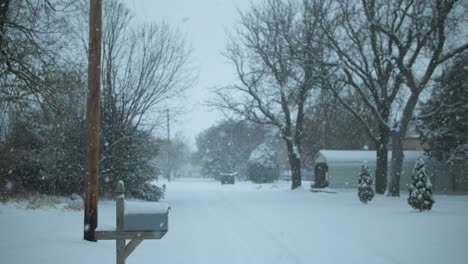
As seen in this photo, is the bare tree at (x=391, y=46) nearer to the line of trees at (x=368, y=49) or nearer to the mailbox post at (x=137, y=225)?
the line of trees at (x=368, y=49)

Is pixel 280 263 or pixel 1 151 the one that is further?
pixel 1 151

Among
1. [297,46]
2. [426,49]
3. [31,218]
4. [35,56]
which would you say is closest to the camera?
[31,218]

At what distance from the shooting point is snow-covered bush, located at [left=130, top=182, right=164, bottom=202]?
2225cm

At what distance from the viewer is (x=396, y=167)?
26062 mm

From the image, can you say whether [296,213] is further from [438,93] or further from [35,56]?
[438,93]

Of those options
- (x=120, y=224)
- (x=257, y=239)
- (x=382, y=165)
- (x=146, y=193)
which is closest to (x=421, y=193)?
(x=257, y=239)

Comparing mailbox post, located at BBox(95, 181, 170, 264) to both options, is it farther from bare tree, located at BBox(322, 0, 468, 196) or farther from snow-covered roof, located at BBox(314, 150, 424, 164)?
snow-covered roof, located at BBox(314, 150, 424, 164)

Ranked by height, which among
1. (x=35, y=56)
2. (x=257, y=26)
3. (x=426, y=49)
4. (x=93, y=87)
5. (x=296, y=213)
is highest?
(x=257, y=26)

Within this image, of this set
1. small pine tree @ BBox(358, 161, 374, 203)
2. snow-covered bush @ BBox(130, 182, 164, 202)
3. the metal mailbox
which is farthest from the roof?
the metal mailbox

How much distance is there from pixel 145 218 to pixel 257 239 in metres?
5.34

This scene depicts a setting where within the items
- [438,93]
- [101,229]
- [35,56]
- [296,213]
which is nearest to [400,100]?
[438,93]

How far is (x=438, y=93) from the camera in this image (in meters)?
31.7

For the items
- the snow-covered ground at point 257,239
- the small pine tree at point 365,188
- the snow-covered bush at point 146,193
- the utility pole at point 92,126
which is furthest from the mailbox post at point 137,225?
the small pine tree at point 365,188

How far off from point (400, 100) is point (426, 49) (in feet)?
18.0
